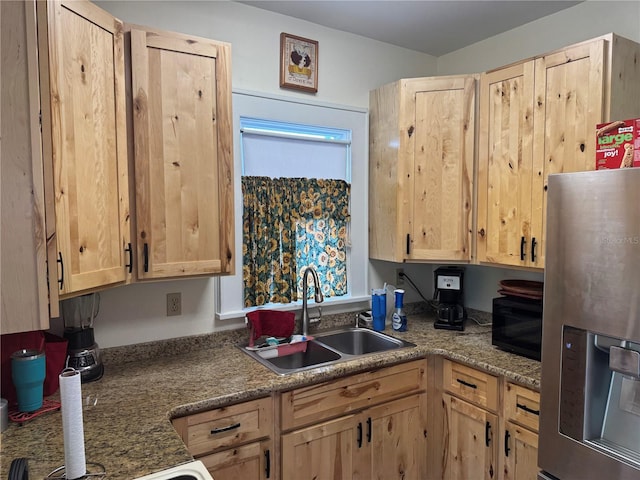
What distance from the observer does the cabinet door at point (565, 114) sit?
6.05 feet

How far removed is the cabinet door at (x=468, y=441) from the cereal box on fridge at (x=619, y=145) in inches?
47.8

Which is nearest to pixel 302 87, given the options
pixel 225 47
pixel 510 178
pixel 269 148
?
pixel 269 148

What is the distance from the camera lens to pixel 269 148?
2342mm

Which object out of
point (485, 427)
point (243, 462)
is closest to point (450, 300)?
point (485, 427)

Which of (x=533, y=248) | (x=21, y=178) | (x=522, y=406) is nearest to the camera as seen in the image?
(x=21, y=178)

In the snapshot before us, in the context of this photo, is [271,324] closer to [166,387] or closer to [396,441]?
[166,387]

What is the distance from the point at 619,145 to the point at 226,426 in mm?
1749

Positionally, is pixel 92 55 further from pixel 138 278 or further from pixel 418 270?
pixel 418 270

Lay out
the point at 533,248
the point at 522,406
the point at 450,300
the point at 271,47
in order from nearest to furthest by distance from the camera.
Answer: the point at 522,406, the point at 533,248, the point at 271,47, the point at 450,300

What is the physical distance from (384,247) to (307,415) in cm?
114

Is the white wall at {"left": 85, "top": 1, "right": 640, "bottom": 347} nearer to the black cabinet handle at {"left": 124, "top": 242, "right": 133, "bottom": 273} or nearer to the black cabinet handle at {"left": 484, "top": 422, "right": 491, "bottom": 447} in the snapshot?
the black cabinet handle at {"left": 124, "top": 242, "right": 133, "bottom": 273}

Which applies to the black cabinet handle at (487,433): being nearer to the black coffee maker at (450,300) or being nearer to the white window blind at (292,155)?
the black coffee maker at (450,300)

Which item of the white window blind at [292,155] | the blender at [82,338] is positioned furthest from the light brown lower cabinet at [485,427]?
the blender at [82,338]

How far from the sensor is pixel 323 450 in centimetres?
190
